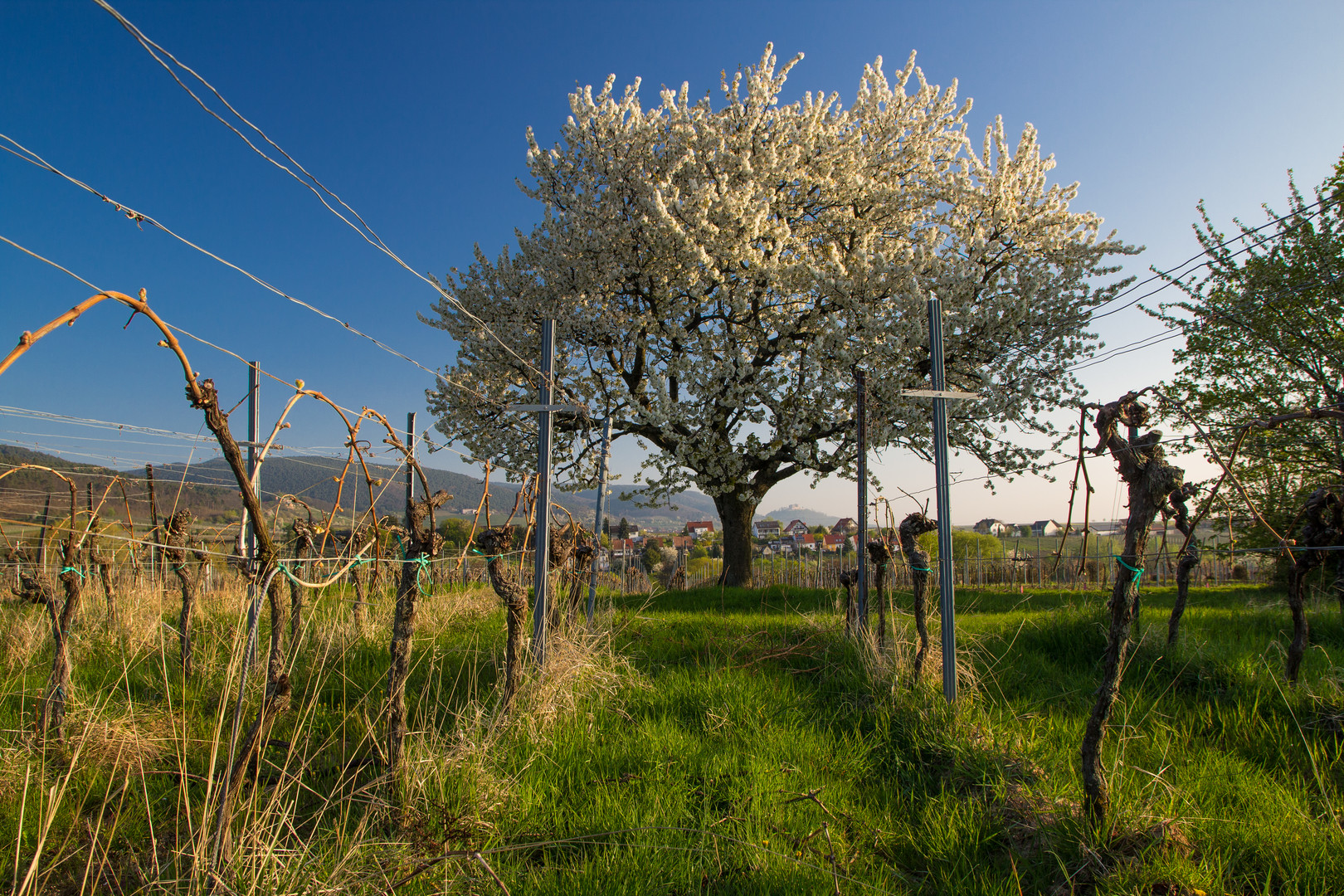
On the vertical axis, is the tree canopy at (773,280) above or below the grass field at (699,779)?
above

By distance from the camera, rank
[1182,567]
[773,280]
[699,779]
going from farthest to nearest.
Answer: [773,280], [1182,567], [699,779]

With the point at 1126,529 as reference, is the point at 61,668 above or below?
below

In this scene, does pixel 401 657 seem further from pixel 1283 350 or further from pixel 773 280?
pixel 1283 350

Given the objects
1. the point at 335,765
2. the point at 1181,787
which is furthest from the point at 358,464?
the point at 1181,787

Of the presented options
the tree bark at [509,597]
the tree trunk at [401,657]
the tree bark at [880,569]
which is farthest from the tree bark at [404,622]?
the tree bark at [880,569]

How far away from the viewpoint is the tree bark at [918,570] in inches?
207

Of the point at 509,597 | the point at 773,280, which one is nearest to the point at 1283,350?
the point at 773,280

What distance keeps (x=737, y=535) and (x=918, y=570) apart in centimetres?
843

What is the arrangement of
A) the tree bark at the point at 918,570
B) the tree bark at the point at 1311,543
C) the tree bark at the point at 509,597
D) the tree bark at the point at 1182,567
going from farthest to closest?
the tree bark at the point at 918,570 < the tree bark at the point at 1311,543 < the tree bark at the point at 1182,567 < the tree bark at the point at 509,597

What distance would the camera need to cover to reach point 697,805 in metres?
3.39

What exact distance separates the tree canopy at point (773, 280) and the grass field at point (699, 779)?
23.3 feet

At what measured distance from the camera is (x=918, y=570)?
17.9 ft

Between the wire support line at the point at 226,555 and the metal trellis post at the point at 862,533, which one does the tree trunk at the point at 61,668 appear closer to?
the wire support line at the point at 226,555

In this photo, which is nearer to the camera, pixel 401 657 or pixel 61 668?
pixel 401 657
